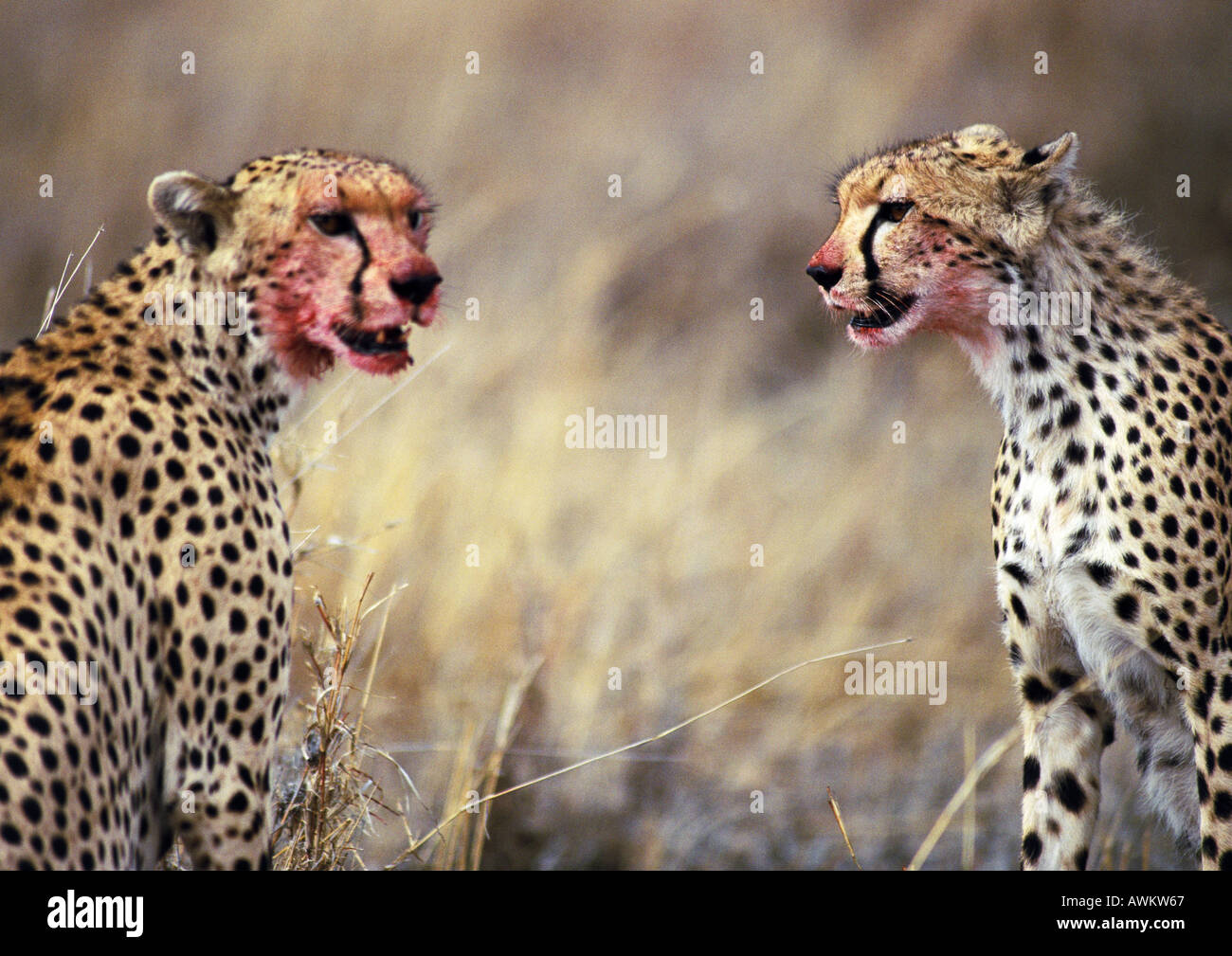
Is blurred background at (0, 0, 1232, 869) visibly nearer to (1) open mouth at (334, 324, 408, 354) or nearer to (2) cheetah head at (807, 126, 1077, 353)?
(2) cheetah head at (807, 126, 1077, 353)

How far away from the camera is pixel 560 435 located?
19.6 ft

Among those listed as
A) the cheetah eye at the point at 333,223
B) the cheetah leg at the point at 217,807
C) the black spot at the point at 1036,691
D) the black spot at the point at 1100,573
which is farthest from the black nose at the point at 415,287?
the black spot at the point at 1036,691

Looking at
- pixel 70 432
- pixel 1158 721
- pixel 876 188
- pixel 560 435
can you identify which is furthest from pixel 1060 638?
pixel 560 435

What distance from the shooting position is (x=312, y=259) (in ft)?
10.1

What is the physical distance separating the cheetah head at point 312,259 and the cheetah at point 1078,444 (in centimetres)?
105

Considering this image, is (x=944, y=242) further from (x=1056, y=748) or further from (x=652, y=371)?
(x=652, y=371)

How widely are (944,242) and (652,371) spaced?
9.96 feet

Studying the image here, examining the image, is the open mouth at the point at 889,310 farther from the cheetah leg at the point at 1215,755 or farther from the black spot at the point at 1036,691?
the cheetah leg at the point at 1215,755

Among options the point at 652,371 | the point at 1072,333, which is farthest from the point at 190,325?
the point at 652,371

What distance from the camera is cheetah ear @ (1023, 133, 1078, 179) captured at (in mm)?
3568

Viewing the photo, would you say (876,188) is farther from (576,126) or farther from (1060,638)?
(576,126)

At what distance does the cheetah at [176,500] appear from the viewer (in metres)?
2.69

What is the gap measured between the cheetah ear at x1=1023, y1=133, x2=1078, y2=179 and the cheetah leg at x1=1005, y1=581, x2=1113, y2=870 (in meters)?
1.00

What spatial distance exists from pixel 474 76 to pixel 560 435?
166cm
